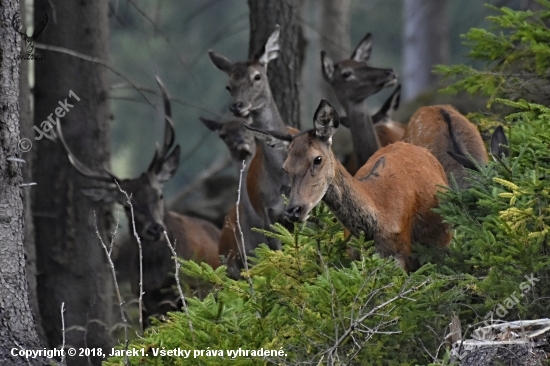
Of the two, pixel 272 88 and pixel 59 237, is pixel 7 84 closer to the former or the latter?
pixel 59 237

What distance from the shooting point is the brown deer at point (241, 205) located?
10.6 metres

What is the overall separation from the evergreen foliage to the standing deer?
11.8ft

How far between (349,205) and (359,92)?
16.2ft

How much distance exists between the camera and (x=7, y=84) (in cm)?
611

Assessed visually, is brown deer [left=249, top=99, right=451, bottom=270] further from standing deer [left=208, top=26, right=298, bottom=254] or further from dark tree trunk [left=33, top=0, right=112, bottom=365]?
dark tree trunk [left=33, top=0, right=112, bottom=365]

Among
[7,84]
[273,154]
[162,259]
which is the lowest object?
[162,259]

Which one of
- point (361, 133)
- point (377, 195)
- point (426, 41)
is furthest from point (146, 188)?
point (426, 41)

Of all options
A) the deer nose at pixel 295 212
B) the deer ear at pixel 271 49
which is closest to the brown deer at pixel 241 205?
the deer ear at pixel 271 49

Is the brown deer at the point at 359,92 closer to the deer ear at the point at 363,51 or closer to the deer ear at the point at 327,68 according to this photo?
the deer ear at the point at 327,68

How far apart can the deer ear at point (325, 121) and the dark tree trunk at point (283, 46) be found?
4.22 meters

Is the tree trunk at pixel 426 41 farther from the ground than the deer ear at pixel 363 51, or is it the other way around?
the deer ear at pixel 363 51

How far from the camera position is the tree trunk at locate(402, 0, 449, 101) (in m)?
23.3

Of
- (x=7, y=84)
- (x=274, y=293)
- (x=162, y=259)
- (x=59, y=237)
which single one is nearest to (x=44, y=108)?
(x=59, y=237)

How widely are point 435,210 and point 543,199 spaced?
78 centimetres
